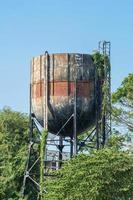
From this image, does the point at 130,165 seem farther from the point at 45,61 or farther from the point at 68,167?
the point at 45,61

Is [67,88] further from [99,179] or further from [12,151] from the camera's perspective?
[12,151]

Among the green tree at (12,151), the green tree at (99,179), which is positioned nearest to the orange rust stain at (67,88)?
the green tree at (99,179)

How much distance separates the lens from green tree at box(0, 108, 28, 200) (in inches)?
1492

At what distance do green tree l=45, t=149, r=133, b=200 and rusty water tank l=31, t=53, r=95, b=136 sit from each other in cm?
455

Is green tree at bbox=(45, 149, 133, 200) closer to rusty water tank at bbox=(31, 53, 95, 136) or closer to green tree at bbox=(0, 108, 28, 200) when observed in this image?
rusty water tank at bbox=(31, 53, 95, 136)

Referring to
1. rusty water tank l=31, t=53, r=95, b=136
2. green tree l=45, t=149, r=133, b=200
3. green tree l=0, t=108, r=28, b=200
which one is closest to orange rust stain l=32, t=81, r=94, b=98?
rusty water tank l=31, t=53, r=95, b=136

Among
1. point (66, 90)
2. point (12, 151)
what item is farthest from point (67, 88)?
point (12, 151)

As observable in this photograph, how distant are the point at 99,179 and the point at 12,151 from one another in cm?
1655

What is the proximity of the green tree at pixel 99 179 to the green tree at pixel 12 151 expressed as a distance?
1255 centimetres

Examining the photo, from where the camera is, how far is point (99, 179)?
24.2 m

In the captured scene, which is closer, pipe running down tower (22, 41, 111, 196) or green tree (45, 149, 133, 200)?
green tree (45, 149, 133, 200)

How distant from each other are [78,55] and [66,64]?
692 mm

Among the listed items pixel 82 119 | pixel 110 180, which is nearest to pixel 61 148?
pixel 82 119

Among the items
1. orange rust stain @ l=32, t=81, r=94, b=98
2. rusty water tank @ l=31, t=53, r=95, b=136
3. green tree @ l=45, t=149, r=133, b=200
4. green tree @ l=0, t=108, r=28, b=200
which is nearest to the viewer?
green tree @ l=45, t=149, r=133, b=200
